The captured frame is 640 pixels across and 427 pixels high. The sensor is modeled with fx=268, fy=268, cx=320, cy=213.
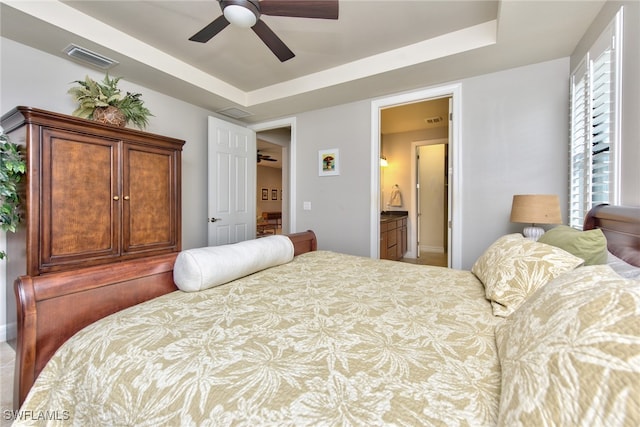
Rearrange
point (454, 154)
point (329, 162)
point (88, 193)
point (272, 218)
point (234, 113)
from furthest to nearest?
point (272, 218) < point (234, 113) < point (329, 162) < point (454, 154) < point (88, 193)

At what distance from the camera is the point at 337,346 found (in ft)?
2.72

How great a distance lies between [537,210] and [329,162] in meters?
2.30

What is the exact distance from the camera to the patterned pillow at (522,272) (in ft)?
3.45

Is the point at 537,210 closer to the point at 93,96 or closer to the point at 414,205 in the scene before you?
the point at 414,205

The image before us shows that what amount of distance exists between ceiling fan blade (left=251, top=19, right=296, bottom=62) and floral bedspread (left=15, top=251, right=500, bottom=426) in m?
1.76

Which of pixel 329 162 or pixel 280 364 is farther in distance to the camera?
pixel 329 162

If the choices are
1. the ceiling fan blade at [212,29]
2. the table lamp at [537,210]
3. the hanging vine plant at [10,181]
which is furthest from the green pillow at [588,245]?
the hanging vine plant at [10,181]

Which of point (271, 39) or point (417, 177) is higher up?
point (271, 39)

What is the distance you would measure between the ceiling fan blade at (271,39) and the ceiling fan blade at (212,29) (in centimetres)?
19

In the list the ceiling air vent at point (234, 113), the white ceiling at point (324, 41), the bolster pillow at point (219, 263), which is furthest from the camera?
the ceiling air vent at point (234, 113)

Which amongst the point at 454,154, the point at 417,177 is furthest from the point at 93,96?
the point at 417,177

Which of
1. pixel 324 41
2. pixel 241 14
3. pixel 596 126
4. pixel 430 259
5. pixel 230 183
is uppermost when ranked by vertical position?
pixel 324 41

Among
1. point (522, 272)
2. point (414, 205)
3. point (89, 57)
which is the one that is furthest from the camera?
point (414, 205)

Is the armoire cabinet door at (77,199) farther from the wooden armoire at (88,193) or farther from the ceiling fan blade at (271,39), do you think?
the ceiling fan blade at (271,39)
